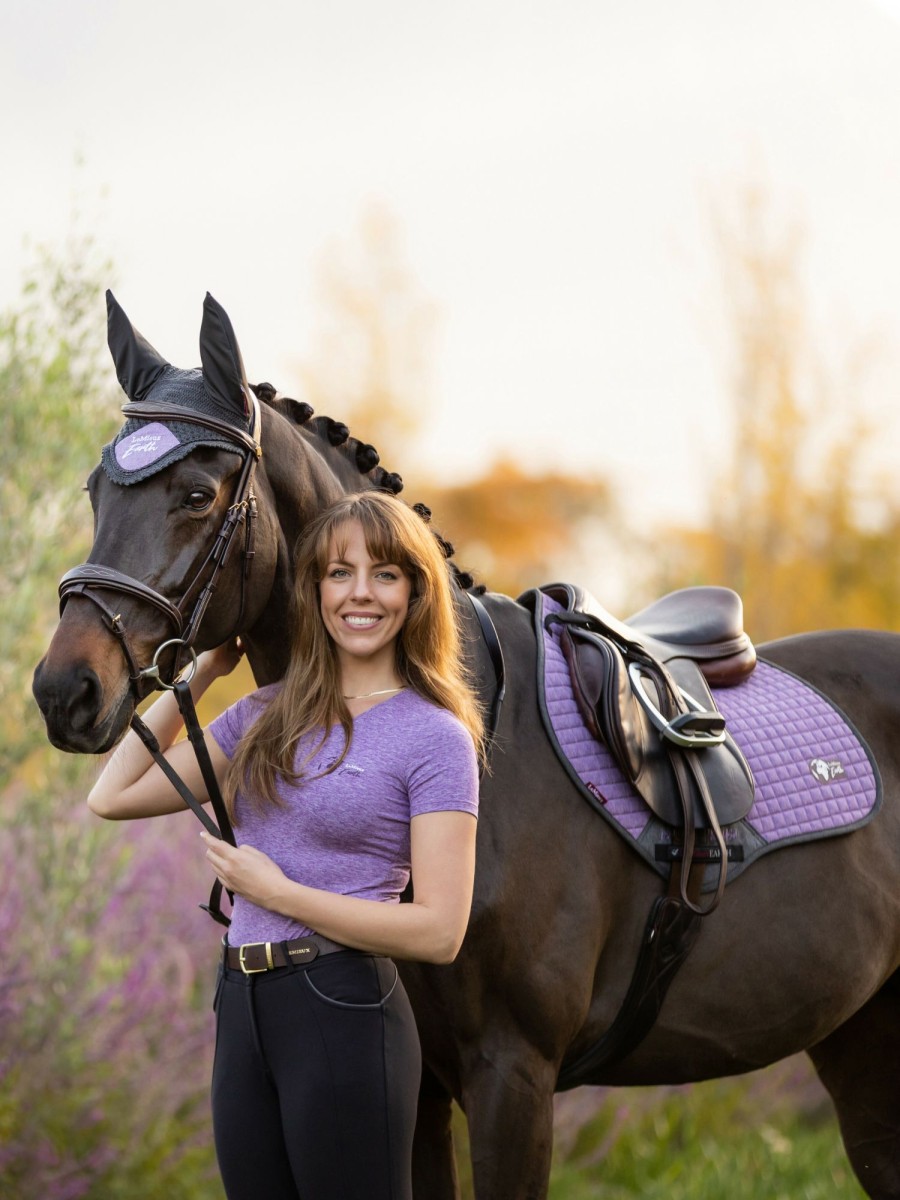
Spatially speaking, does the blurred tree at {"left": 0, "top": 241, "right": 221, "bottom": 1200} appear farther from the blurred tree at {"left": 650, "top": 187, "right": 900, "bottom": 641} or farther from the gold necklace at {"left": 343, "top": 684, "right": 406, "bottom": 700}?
the blurred tree at {"left": 650, "top": 187, "right": 900, "bottom": 641}

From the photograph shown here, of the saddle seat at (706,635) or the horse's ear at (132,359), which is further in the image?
the saddle seat at (706,635)

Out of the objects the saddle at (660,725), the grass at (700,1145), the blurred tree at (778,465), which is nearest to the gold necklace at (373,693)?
the saddle at (660,725)

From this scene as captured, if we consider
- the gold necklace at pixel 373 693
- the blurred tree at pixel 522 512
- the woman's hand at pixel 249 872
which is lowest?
the blurred tree at pixel 522 512

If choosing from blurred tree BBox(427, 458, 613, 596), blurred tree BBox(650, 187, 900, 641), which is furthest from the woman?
blurred tree BBox(427, 458, 613, 596)

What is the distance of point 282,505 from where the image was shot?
2391mm

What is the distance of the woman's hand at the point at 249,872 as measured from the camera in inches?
74.7

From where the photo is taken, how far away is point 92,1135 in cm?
427

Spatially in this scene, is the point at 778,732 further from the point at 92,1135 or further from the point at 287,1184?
the point at 92,1135

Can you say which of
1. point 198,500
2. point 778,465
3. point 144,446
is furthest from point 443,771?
point 778,465

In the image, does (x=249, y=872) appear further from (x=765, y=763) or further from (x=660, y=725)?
(x=765, y=763)

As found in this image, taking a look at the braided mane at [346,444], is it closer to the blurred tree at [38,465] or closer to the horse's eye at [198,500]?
the horse's eye at [198,500]

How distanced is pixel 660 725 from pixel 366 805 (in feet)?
2.88

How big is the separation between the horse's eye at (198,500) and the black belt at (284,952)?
28.1 inches

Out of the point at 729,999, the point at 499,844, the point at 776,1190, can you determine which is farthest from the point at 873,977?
the point at 776,1190
